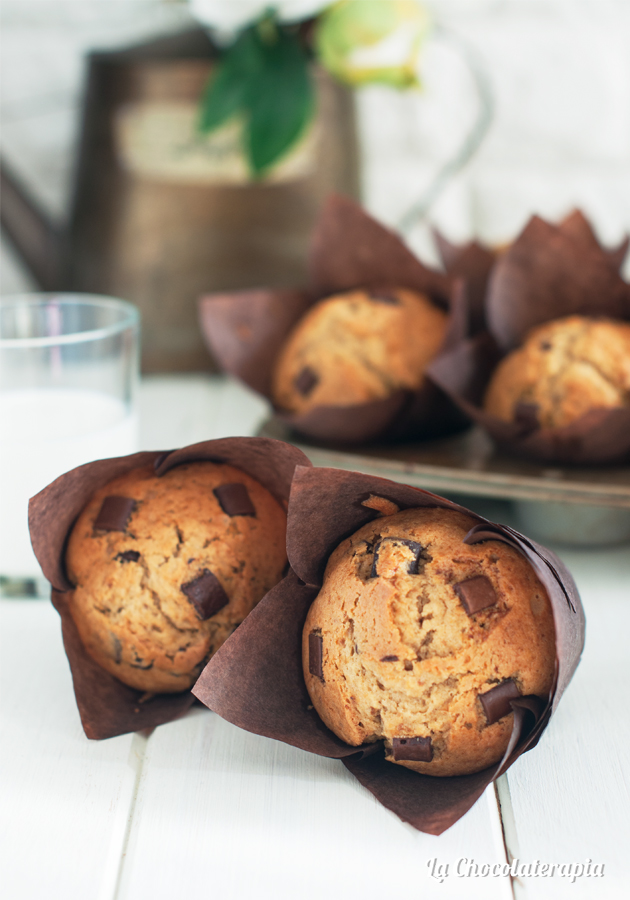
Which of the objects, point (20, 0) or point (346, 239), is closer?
point (346, 239)

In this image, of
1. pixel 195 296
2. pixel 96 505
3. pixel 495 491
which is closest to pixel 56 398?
pixel 96 505

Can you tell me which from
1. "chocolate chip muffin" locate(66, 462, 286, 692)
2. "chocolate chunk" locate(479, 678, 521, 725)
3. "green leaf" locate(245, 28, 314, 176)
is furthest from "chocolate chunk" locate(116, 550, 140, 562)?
"green leaf" locate(245, 28, 314, 176)

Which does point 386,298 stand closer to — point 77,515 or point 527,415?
point 527,415

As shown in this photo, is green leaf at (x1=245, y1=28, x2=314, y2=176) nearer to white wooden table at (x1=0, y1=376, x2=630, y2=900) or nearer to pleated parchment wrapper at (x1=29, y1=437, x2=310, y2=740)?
pleated parchment wrapper at (x1=29, y1=437, x2=310, y2=740)

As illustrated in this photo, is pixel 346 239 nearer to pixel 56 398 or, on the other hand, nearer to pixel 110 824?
pixel 56 398

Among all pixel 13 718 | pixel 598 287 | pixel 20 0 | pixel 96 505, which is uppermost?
pixel 20 0
